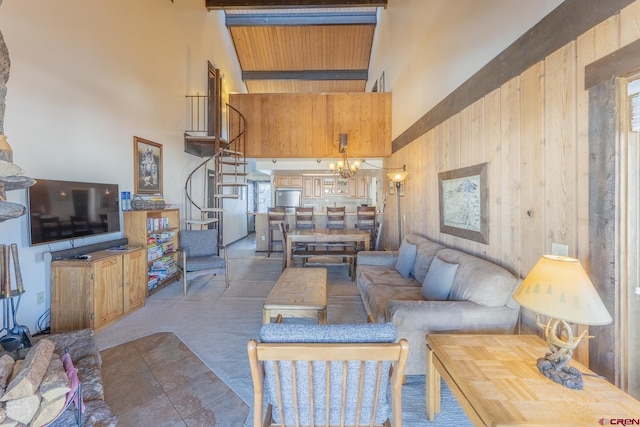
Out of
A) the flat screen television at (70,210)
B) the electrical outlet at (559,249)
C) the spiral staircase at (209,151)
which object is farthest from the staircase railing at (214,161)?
the electrical outlet at (559,249)

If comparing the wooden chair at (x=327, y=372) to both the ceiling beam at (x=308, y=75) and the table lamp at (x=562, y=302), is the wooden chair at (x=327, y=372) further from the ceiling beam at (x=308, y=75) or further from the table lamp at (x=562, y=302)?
the ceiling beam at (x=308, y=75)

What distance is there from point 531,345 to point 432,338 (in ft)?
1.77

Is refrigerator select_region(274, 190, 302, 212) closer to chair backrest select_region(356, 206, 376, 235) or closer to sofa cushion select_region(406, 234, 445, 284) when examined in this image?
chair backrest select_region(356, 206, 376, 235)

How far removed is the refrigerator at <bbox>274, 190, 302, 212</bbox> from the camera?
30.4ft

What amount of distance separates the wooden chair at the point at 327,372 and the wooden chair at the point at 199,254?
10.3ft

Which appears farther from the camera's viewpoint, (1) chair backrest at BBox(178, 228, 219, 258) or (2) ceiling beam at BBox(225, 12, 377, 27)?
(2) ceiling beam at BBox(225, 12, 377, 27)

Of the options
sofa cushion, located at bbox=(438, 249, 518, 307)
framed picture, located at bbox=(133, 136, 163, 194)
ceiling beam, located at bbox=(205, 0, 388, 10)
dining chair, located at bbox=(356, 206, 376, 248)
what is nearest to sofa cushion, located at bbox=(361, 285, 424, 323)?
sofa cushion, located at bbox=(438, 249, 518, 307)

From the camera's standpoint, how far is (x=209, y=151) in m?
6.23

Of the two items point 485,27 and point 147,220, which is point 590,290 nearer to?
point 485,27

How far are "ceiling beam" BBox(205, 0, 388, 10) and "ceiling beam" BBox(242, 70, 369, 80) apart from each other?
232 cm

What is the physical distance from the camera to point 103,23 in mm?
3318

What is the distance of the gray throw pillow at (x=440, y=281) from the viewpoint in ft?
7.70

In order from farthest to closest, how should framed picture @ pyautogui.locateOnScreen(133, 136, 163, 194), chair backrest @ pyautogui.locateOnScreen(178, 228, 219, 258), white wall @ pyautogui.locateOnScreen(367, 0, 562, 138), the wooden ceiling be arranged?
the wooden ceiling < chair backrest @ pyautogui.locateOnScreen(178, 228, 219, 258) < framed picture @ pyautogui.locateOnScreen(133, 136, 163, 194) < white wall @ pyautogui.locateOnScreen(367, 0, 562, 138)

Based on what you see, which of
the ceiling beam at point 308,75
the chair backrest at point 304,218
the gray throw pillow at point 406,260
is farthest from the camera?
the ceiling beam at point 308,75
